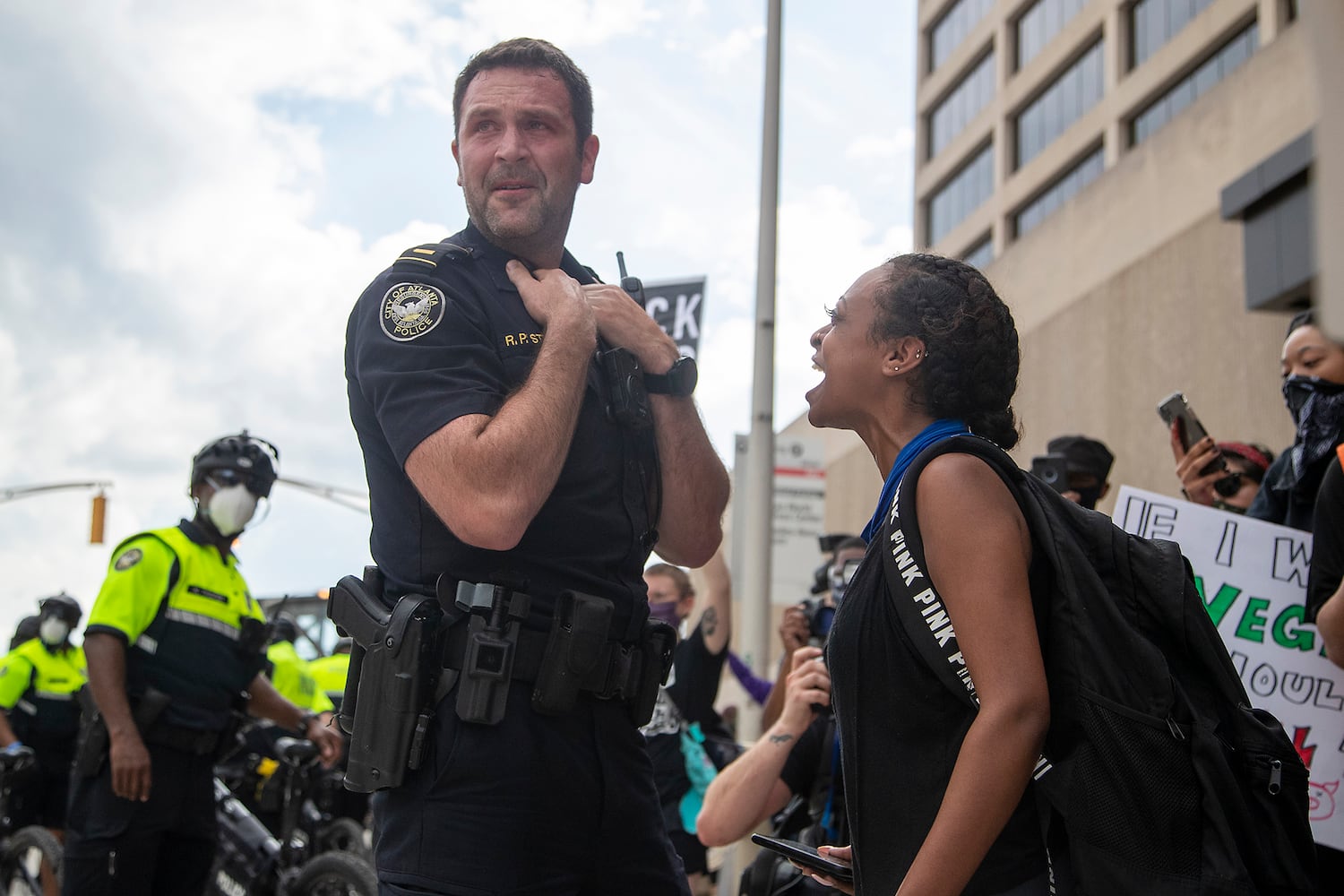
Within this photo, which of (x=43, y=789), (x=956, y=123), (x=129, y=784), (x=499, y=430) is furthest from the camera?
(x=956, y=123)

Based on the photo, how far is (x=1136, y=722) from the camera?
1.97m

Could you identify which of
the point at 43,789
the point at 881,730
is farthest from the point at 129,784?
the point at 43,789

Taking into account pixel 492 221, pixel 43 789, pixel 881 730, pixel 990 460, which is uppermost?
pixel 492 221

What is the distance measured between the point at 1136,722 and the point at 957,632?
0.93 feet

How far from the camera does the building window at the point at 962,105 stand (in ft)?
139

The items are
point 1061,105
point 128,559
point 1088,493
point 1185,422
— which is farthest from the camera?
point 1061,105

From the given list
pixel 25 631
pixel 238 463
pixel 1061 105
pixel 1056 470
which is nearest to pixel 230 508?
pixel 238 463

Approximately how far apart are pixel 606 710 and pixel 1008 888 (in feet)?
2.57

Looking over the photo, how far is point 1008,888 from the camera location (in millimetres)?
2049

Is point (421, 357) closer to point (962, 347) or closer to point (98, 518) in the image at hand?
point (962, 347)

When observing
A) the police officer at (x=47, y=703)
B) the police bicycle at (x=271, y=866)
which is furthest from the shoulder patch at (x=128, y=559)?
the police officer at (x=47, y=703)

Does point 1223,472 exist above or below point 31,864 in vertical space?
above

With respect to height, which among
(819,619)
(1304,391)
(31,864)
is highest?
(1304,391)

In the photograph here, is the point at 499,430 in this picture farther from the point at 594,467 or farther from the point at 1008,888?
the point at 1008,888
